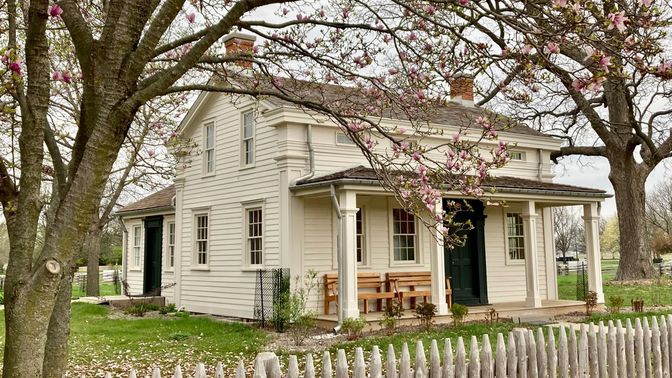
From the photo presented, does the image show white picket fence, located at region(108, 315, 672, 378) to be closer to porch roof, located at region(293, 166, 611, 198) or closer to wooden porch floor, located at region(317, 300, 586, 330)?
porch roof, located at region(293, 166, 611, 198)

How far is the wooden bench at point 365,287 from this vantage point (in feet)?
47.1

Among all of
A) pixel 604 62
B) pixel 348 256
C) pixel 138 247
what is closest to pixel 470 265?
pixel 348 256

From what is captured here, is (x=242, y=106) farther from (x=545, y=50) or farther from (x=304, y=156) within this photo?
(x=545, y=50)

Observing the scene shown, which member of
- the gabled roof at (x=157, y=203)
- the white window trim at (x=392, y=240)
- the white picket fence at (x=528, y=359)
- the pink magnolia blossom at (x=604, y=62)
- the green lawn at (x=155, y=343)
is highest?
the gabled roof at (x=157, y=203)

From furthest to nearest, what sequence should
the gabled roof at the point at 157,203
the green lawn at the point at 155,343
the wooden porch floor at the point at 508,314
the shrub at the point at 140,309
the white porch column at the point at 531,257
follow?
the gabled roof at the point at 157,203
the shrub at the point at 140,309
the white porch column at the point at 531,257
the wooden porch floor at the point at 508,314
the green lawn at the point at 155,343

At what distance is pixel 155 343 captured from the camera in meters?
11.9

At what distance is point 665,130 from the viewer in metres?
26.2

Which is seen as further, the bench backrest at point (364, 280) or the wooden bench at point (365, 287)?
the bench backrest at point (364, 280)

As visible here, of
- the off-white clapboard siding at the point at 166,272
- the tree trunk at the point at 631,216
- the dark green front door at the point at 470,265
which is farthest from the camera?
the tree trunk at the point at 631,216

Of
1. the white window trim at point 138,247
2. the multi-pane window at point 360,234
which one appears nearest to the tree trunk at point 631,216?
the multi-pane window at point 360,234

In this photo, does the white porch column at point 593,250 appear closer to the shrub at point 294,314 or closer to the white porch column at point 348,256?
the white porch column at point 348,256

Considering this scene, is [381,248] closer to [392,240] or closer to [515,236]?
[392,240]

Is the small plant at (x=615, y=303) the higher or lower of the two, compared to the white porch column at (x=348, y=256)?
lower

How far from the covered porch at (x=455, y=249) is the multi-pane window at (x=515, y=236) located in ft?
0.10
